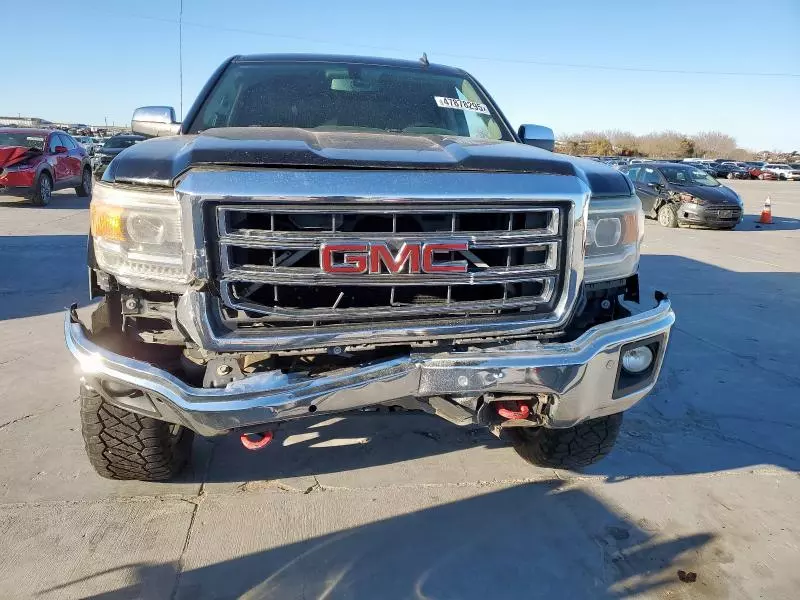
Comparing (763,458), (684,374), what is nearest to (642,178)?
(684,374)

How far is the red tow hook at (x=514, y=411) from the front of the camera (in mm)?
2482

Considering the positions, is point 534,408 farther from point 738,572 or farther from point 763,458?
point 763,458

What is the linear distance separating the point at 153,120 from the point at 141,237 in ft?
5.40

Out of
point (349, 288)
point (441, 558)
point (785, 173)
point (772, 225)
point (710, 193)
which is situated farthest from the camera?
point (785, 173)

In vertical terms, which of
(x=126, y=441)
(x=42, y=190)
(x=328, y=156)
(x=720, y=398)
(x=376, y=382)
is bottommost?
(x=42, y=190)

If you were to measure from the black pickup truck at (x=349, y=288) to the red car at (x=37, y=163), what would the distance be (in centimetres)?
1257

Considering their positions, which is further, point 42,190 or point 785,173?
point 785,173

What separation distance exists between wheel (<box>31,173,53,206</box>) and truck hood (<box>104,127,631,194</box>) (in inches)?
498

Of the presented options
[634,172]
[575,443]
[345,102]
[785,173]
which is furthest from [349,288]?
[785,173]

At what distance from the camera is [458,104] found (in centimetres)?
360

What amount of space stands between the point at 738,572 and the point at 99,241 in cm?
275

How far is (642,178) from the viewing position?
16.0 m

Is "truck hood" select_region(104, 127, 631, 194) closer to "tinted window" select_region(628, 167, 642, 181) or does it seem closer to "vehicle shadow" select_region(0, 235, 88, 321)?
"vehicle shadow" select_region(0, 235, 88, 321)

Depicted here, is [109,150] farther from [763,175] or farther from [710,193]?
[763,175]
